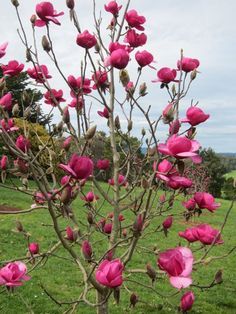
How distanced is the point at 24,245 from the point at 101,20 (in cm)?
709

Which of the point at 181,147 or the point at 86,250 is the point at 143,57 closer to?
the point at 181,147

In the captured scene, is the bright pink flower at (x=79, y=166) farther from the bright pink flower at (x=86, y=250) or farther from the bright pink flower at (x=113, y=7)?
the bright pink flower at (x=113, y=7)

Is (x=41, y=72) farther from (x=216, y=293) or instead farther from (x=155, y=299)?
(x=216, y=293)

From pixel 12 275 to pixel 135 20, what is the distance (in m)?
1.33

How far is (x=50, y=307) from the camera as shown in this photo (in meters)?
5.54

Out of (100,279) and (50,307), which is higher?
(100,279)

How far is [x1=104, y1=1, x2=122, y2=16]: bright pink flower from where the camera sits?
2281mm

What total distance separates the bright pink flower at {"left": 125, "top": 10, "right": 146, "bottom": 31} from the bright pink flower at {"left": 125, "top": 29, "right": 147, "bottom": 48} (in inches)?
1.8

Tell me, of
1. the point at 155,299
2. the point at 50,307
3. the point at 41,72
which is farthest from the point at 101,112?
the point at 155,299

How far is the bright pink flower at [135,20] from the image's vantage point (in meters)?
2.15

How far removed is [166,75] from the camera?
1.93 meters

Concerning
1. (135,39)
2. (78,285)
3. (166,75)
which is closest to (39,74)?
(135,39)

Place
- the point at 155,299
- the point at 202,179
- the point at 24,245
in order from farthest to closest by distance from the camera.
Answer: the point at 202,179, the point at 24,245, the point at 155,299

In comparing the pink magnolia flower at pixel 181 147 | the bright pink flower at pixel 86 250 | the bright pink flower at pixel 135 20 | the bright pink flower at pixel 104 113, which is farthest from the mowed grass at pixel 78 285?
the pink magnolia flower at pixel 181 147
